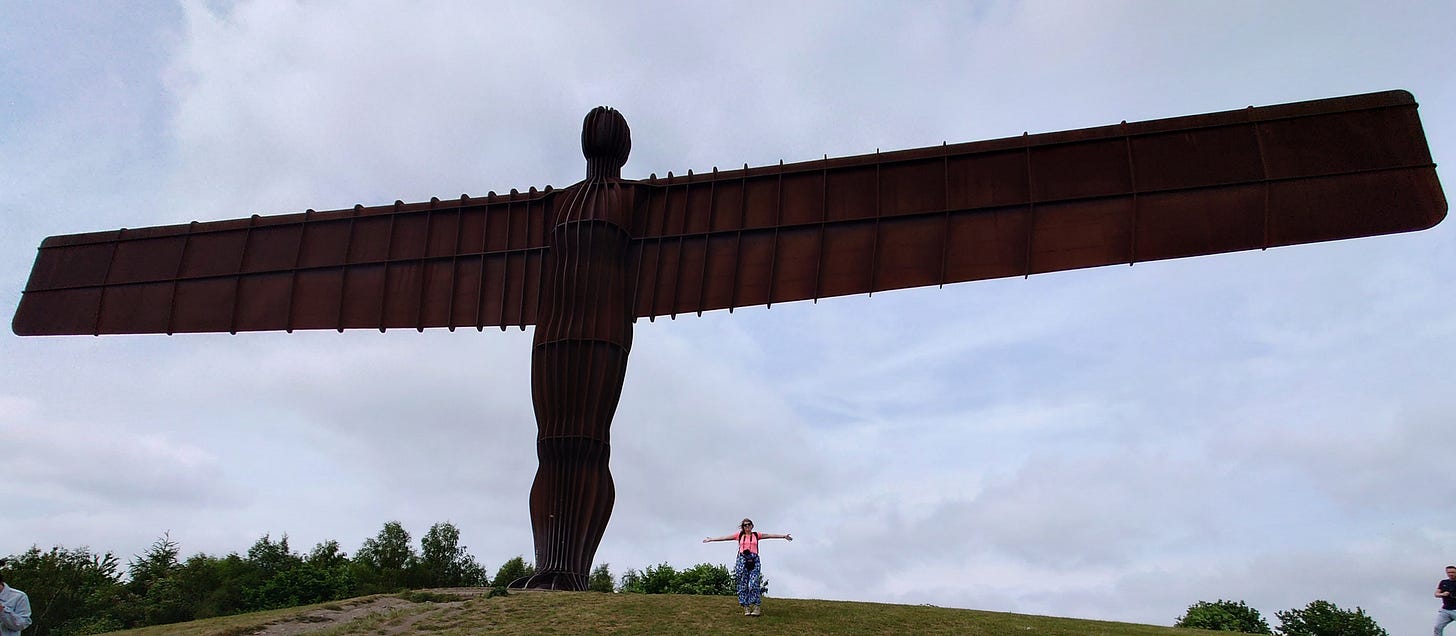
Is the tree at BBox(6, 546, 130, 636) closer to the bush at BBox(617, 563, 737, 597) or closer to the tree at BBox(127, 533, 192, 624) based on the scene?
the tree at BBox(127, 533, 192, 624)

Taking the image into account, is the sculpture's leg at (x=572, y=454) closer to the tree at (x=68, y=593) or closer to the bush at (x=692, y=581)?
the bush at (x=692, y=581)

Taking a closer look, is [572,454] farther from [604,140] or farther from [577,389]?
[604,140]

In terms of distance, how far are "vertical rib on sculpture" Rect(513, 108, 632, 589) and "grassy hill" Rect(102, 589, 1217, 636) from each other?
1640 millimetres

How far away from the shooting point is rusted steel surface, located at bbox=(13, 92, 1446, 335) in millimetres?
A: 18328

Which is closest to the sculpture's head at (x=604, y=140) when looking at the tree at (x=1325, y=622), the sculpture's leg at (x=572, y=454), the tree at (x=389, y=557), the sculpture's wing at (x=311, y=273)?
the sculpture's wing at (x=311, y=273)

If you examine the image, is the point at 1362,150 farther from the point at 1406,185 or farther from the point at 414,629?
the point at 414,629

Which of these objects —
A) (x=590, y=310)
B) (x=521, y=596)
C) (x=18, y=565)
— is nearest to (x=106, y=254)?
(x=590, y=310)

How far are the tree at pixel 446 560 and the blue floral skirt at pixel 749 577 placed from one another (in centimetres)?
5456

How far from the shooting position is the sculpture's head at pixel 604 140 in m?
21.8

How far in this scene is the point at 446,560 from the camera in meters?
68.1

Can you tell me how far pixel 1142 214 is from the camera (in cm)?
1906

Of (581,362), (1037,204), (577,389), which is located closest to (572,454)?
(577,389)

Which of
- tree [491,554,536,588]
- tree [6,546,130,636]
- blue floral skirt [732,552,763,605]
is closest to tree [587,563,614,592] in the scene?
tree [491,554,536,588]

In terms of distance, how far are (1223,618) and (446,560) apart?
171 feet
